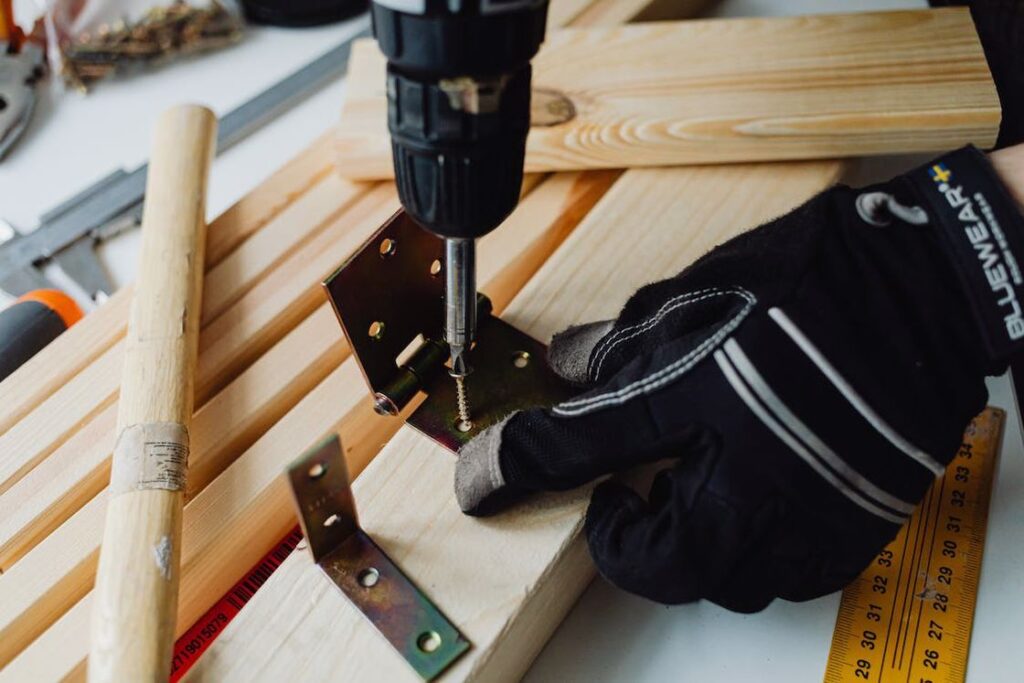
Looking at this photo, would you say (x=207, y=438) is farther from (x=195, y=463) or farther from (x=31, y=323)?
(x=31, y=323)

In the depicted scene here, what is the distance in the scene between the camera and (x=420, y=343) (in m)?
0.83

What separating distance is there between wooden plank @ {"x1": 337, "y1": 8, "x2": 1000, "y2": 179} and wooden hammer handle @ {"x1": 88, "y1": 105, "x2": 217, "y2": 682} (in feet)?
0.69

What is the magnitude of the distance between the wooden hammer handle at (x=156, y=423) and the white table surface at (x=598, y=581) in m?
0.21

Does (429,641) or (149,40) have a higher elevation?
(149,40)

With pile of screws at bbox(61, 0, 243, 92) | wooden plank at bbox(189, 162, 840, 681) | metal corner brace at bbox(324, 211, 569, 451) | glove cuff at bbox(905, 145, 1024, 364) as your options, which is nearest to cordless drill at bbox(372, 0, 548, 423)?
metal corner brace at bbox(324, 211, 569, 451)

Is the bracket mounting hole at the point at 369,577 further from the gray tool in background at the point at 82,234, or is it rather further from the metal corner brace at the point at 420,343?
the gray tool in background at the point at 82,234

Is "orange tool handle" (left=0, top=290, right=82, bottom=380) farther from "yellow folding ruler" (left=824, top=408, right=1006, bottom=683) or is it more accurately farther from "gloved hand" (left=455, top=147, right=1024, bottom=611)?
"yellow folding ruler" (left=824, top=408, right=1006, bottom=683)

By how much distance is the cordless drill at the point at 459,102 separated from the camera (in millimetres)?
482

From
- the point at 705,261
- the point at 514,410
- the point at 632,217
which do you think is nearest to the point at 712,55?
the point at 632,217

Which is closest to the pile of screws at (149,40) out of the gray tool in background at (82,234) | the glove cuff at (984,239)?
the gray tool in background at (82,234)

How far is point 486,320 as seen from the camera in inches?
32.9

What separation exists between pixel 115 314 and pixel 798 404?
74 cm

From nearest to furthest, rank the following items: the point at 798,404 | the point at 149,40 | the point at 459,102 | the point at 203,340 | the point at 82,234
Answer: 1. the point at 459,102
2. the point at 798,404
3. the point at 203,340
4. the point at 82,234
5. the point at 149,40

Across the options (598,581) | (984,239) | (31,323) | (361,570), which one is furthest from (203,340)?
(984,239)
